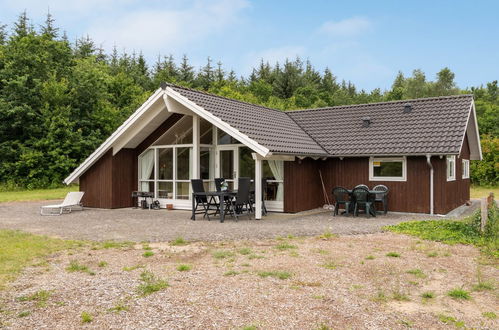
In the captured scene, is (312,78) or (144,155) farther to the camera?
(312,78)

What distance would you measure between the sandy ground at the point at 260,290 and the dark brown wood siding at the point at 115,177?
26.2 ft

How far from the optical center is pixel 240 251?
7594mm

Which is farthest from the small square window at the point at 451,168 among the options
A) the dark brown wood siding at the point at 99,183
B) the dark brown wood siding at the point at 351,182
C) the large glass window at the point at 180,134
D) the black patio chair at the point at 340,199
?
the dark brown wood siding at the point at 99,183

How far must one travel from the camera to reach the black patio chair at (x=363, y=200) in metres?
12.8

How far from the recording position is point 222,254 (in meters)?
7.28

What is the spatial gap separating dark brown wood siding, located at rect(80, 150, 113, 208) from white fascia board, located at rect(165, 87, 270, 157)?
388cm

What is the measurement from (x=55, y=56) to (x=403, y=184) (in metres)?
27.2

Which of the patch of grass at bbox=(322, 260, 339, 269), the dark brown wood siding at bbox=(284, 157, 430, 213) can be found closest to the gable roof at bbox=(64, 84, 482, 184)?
the dark brown wood siding at bbox=(284, 157, 430, 213)

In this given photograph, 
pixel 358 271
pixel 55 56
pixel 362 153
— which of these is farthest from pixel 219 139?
pixel 55 56

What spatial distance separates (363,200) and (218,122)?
198 inches

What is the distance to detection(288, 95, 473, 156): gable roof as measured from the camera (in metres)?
13.3

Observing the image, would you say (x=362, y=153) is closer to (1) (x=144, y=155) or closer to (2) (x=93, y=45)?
(1) (x=144, y=155)

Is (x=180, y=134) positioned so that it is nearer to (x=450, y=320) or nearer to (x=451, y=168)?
(x=451, y=168)

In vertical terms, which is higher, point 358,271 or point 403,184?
point 403,184
